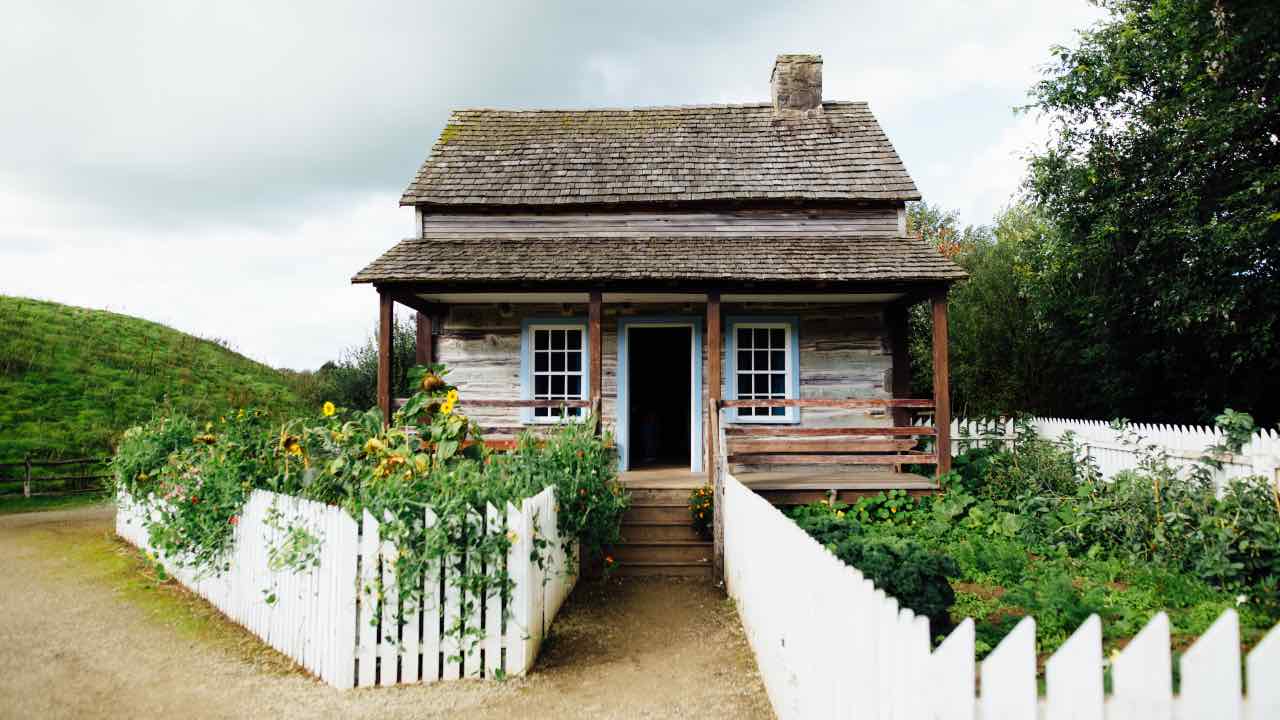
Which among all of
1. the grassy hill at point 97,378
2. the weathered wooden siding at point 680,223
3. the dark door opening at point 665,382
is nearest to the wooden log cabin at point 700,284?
the weathered wooden siding at point 680,223

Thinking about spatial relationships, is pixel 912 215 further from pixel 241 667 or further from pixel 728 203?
pixel 241 667

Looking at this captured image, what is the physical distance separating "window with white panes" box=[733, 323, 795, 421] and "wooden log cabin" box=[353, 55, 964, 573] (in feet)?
0.11

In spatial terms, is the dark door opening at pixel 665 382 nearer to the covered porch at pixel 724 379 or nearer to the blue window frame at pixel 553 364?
the covered porch at pixel 724 379

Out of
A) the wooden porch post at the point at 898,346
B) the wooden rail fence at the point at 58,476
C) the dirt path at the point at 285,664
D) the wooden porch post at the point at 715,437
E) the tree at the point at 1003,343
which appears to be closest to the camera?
the dirt path at the point at 285,664

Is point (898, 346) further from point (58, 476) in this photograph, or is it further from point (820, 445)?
point (58, 476)

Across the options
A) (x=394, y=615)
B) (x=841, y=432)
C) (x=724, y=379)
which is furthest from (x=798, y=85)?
(x=394, y=615)

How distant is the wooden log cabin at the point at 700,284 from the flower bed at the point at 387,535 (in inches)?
94.1

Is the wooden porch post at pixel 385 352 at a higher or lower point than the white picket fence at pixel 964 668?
higher

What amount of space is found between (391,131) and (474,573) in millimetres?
11272

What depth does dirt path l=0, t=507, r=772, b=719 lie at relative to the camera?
14.4 ft

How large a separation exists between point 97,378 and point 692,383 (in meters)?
17.9

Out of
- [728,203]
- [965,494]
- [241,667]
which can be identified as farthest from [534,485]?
[728,203]

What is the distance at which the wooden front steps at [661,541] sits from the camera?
7781 mm

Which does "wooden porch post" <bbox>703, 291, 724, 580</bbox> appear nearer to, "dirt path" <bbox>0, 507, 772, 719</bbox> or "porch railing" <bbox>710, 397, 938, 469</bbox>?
"porch railing" <bbox>710, 397, 938, 469</bbox>
